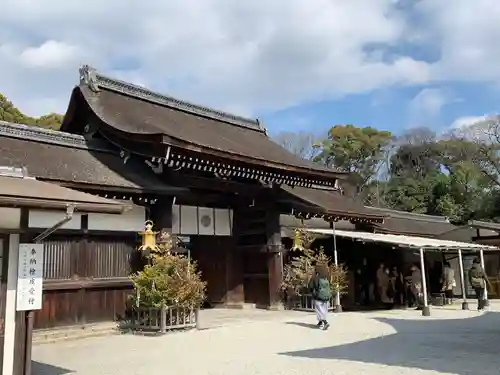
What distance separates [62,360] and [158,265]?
2957mm

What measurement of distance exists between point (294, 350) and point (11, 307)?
4.23 meters

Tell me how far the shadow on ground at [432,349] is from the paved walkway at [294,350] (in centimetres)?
1

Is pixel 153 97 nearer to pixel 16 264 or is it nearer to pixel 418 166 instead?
pixel 16 264

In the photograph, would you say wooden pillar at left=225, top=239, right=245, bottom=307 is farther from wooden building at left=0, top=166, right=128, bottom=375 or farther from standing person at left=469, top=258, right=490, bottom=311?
wooden building at left=0, top=166, right=128, bottom=375

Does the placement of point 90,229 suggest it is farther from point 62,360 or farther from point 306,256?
point 306,256

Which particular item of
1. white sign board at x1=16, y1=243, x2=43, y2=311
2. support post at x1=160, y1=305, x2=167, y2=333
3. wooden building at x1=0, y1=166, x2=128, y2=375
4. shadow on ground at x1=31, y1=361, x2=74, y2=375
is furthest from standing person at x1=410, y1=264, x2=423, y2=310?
white sign board at x1=16, y1=243, x2=43, y2=311

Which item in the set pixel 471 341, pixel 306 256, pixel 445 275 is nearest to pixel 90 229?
pixel 306 256

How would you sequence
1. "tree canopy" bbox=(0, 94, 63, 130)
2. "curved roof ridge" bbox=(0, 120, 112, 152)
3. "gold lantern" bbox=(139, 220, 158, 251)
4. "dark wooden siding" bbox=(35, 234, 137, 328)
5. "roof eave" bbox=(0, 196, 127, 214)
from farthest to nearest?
"tree canopy" bbox=(0, 94, 63, 130), "curved roof ridge" bbox=(0, 120, 112, 152), "gold lantern" bbox=(139, 220, 158, 251), "dark wooden siding" bbox=(35, 234, 137, 328), "roof eave" bbox=(0, 196, 127, 214)

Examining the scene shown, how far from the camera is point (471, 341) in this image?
8.80 metres

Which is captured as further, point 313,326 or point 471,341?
point 313,326

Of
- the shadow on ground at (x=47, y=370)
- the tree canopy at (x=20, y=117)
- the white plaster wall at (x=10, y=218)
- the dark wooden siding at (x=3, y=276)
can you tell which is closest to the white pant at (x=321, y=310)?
the shadow on ground at (x=47, y=370)

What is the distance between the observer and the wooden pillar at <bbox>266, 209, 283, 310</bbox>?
13828 millimetres

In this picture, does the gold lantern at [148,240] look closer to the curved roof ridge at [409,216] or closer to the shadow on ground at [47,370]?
the shadow on ground at [47,370]

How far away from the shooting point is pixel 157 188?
11188 mm
